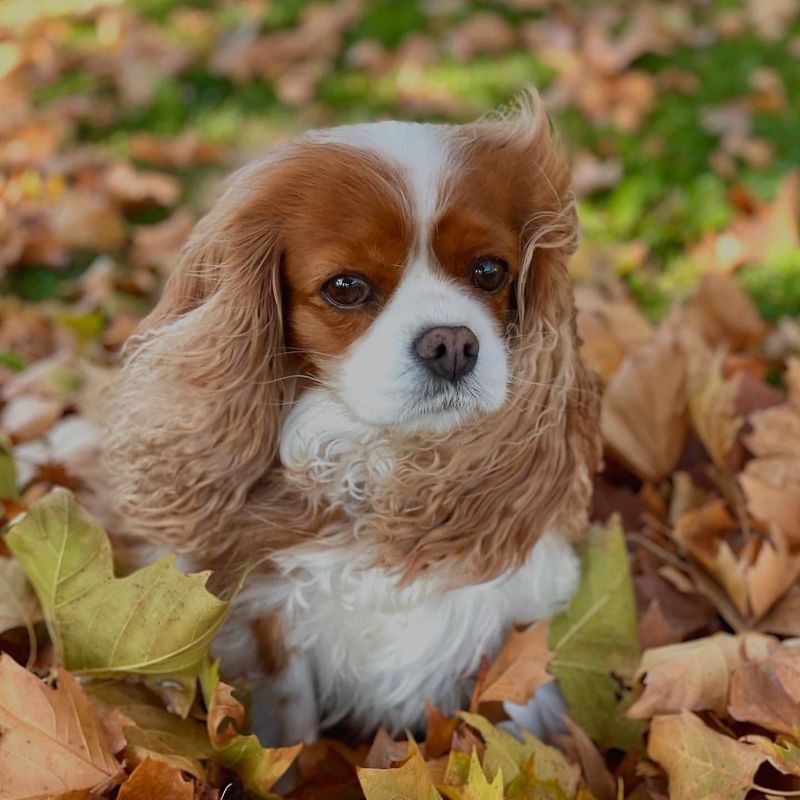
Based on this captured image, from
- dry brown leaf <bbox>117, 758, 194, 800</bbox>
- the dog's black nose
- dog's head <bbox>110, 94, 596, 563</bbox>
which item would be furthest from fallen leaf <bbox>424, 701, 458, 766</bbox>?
the dog's black nose

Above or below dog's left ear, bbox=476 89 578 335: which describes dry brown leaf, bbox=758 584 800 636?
below

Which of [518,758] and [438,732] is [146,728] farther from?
[518,758]

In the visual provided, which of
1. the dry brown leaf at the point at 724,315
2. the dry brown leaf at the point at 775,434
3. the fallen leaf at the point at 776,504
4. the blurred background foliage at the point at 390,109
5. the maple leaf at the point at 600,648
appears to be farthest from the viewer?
the blurred background foliage at the point at 390,109

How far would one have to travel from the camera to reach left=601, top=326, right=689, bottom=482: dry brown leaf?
2732mm

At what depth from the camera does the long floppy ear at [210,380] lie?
74.5 inches

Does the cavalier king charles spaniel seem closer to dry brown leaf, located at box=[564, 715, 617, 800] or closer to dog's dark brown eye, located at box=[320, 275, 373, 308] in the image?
dog's dark brown eye, located at box=[320, 275, 373, 308]

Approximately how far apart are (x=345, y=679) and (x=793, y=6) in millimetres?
4242

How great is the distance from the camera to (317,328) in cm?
190

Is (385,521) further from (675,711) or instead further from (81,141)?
(81,141)

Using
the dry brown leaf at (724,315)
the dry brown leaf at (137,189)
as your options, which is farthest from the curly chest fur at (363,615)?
the dry brown leaf at (137,189)

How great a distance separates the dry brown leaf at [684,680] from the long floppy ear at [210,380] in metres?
0.80

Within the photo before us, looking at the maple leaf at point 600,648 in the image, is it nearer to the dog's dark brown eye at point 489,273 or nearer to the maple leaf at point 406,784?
the maple leaf at point 406,784

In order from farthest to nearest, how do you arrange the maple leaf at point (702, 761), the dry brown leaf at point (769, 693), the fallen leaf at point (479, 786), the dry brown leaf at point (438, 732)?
the dry brown leaf at point (438, 732) → the dry brown leaf at point (769, 693) → the maple leaf at point (702, 761) → the fallen leaf at point (479, 786)

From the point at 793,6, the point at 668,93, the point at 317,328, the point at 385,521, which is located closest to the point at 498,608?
the point at 385,521
